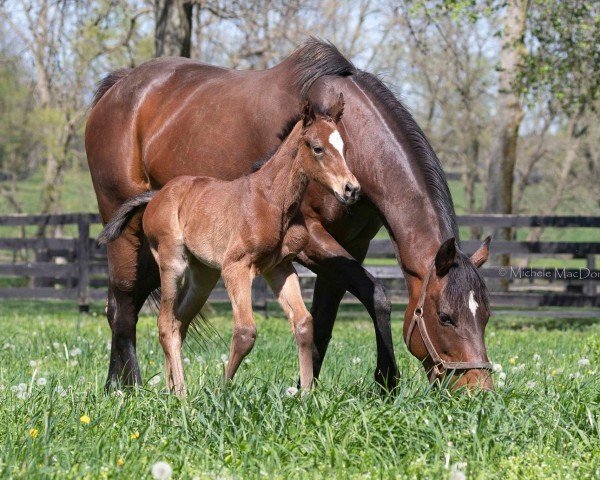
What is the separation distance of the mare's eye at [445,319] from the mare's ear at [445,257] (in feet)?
Result: 0.65

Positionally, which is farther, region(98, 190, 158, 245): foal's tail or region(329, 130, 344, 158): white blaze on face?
region(98, 190, 158, 245): foal's tail

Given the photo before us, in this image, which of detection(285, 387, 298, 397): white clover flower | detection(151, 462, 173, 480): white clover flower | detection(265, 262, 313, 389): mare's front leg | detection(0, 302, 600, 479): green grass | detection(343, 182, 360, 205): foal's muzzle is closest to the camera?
detection(151, 462, 173, 480): white clover flower

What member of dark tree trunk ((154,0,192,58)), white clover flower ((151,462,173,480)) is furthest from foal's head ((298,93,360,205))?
dark tree trunk ((154,0,192,58))

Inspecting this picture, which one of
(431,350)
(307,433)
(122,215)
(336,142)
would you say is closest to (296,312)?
(431,350)

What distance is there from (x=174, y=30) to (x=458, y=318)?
9.10 metres

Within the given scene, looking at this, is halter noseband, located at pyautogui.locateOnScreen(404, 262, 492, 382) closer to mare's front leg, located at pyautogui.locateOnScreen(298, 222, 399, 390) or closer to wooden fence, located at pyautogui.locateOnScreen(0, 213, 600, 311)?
mare's front leg, located at pyautogui.locateOnScreen(298, 222, 399, 390)

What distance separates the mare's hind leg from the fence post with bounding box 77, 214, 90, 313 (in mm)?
7560

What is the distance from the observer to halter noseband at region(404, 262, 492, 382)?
4367mm

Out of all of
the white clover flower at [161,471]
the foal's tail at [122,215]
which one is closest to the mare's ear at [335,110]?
the foal's tail at [122,215]

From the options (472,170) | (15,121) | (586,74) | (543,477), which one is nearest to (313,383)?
(543,477)

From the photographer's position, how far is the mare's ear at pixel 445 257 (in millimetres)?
4371

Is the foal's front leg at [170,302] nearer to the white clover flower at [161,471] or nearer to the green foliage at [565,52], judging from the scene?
the white clover flower at [161,471]

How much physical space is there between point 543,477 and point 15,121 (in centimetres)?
2576

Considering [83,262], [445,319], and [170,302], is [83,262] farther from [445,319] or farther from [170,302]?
[445,319]
